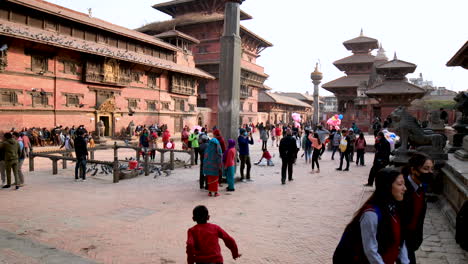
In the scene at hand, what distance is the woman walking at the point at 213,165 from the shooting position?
803 centimetres

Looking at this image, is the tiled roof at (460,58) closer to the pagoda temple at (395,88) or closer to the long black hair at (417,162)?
the long black hair at (417,162)

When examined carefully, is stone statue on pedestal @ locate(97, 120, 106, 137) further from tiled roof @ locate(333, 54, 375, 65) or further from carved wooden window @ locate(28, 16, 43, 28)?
tiled roof @ locate(333, 54, 375, 65)

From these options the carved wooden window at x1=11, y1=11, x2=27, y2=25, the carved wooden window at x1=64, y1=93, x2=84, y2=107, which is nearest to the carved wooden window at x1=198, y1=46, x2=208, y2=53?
the carved wooden window at x1=64, y1=93, x2=84, y2=107

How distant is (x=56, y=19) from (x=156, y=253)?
23369mm

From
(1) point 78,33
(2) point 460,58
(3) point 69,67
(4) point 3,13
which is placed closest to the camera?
(2) point 460,58

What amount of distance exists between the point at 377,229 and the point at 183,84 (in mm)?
32807

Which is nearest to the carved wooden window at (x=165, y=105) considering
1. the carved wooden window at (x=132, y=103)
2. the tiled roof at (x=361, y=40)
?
the carved wooden window at (x=132, y=103)

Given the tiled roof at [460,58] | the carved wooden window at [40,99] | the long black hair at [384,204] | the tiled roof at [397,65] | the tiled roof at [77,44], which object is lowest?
the long black hair at [384,204]

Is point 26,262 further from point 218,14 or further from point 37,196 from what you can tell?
point 218,14

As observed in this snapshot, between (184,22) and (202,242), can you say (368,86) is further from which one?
(202,242)

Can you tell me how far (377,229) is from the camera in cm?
237

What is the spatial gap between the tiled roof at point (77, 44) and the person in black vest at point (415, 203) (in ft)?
68.8

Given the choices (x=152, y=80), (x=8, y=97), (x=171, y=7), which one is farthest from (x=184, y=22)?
(x=8, y=97)

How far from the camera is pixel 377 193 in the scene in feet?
7.98
